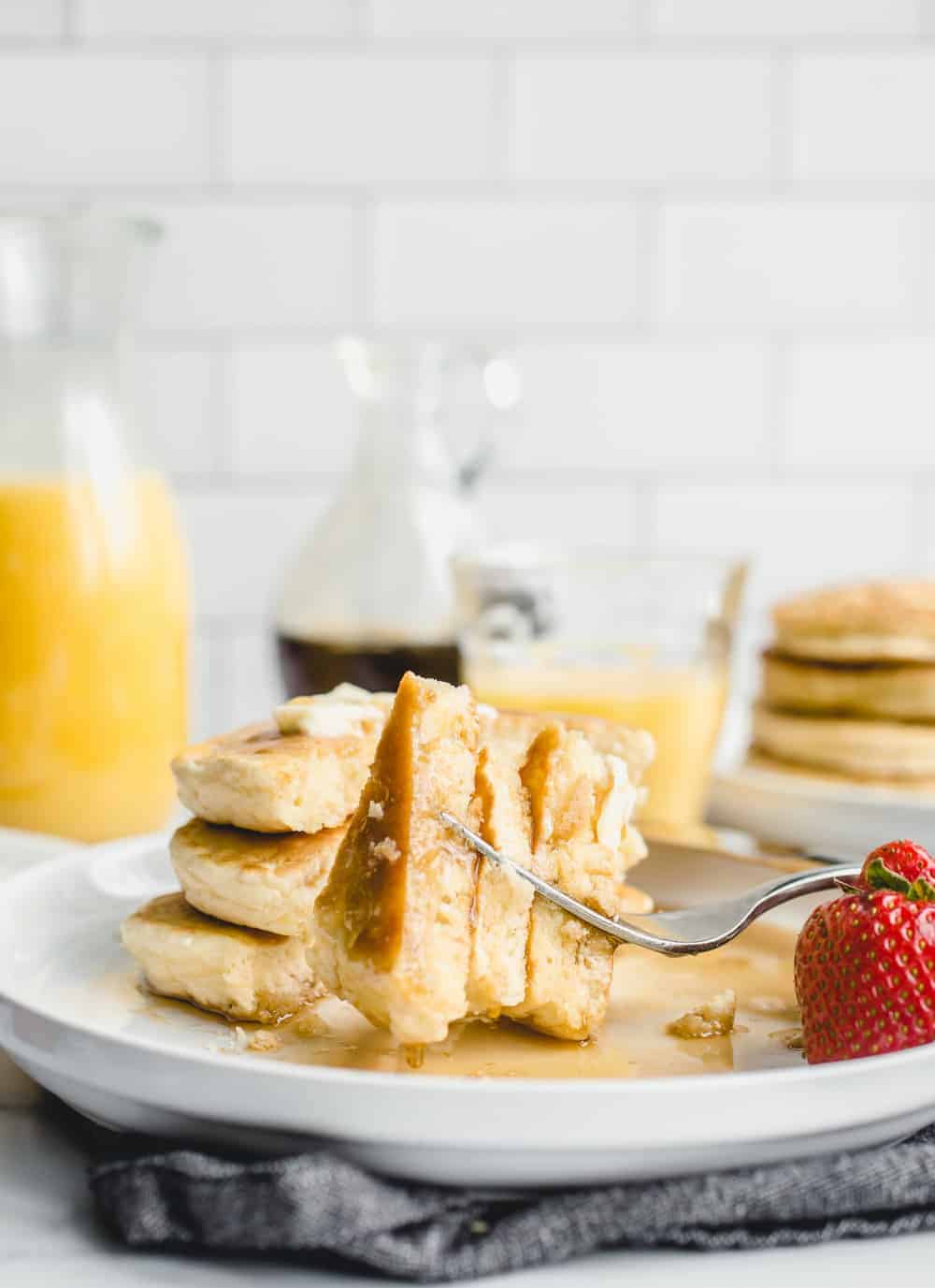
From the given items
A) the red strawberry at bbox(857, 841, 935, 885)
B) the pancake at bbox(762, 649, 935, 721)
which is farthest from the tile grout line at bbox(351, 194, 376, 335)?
the red strawberry at bbox(857, 841, 935, 885)

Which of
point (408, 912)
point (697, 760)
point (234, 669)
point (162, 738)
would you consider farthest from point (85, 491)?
point (234, 669)

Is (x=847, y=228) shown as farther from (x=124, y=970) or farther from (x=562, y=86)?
(x=124, y=970)

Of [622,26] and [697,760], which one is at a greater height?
[622,26]

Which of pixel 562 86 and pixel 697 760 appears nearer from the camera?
pixel 697 760

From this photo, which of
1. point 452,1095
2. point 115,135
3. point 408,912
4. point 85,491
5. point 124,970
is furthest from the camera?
point 115,135

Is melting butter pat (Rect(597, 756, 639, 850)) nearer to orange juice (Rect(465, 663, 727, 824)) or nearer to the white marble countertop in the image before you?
the white marble countertop

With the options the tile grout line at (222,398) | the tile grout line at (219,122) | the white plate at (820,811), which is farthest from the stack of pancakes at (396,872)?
the tile grout line at (219,122)

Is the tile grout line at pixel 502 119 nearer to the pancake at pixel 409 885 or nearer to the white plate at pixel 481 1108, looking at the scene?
the pancake at pixel 409 885
